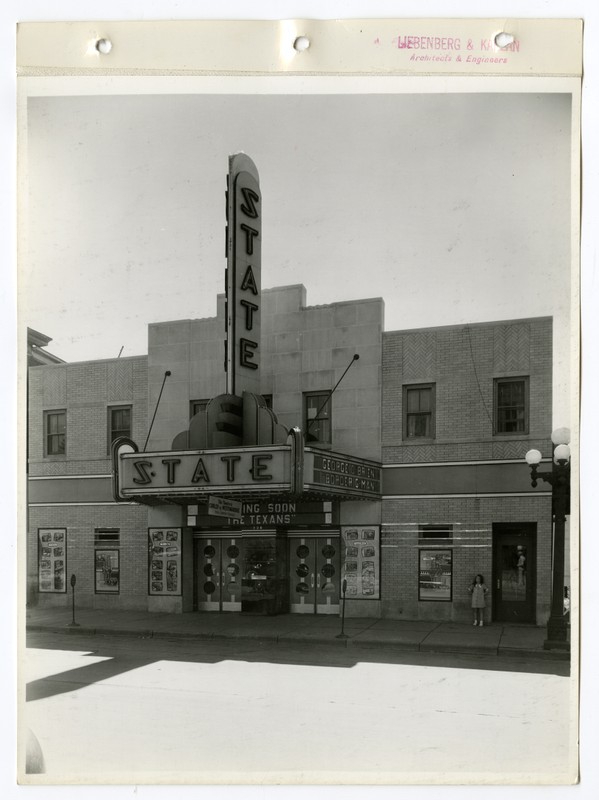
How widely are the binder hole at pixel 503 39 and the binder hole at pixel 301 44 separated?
1.77 m

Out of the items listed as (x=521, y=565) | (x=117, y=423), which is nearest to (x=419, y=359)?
(x=521, y=565)

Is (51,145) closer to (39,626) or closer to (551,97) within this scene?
(551,97)

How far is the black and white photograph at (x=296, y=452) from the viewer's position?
A: 7.21 metres

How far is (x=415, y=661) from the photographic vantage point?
1188cm

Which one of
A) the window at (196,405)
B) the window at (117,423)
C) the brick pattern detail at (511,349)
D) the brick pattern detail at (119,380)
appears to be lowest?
the window at (117,423)

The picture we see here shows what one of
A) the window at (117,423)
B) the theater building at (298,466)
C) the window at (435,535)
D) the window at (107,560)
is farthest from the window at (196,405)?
the window at (435,535)

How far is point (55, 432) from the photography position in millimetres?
11531

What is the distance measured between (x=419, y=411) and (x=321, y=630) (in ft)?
17.1

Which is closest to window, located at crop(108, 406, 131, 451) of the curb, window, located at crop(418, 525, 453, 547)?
the curb

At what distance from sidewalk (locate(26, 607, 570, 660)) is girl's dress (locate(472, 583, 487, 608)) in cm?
46

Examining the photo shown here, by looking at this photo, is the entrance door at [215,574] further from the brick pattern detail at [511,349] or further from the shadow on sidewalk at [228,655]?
the brick pattern detail at [511,349]

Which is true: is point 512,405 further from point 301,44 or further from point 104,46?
point 104,46

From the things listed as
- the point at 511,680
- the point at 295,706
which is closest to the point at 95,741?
the point at 295,706

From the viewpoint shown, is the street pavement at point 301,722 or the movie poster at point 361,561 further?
the movie poster at point 361,561
